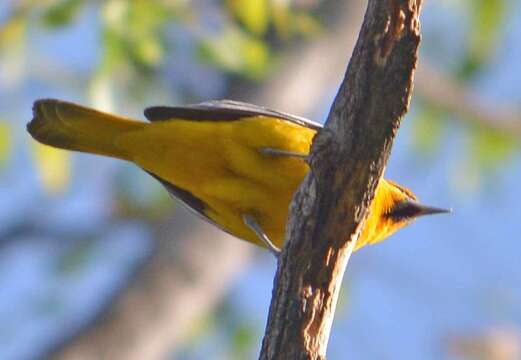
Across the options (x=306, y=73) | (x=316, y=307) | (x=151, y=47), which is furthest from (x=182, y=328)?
(x=316, y=307)

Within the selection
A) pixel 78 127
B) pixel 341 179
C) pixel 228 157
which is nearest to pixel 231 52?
pixel 78 127

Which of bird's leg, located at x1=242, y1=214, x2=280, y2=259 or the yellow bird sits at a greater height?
the yellow bird

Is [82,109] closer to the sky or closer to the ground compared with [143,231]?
closer to the ground

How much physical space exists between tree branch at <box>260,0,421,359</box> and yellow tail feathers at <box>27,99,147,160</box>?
4.26 feet

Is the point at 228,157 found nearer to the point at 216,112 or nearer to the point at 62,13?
the point at 216,112

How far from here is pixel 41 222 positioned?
11016mm

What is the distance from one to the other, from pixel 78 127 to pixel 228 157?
0.64 meters

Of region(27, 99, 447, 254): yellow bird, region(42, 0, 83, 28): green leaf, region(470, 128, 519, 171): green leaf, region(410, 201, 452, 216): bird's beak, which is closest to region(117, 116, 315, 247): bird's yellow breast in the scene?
region(27, 99, 447, 254): yellow bird

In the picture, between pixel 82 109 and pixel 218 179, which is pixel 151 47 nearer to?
pixel 82 109

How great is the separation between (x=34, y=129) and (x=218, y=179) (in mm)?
828

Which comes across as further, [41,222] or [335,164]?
[41,222]

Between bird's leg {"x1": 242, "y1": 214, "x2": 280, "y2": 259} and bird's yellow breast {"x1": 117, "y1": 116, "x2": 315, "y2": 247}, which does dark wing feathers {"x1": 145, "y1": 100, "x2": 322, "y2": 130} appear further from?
bird's leg {"x1": 242, "y1": 214, "x2": 280, "y2": 259}

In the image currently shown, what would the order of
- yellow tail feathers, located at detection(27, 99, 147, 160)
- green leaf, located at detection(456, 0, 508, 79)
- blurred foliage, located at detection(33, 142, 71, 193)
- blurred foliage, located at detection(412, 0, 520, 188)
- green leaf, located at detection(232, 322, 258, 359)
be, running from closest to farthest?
yellow tail feathers, located at detection(27, 99, 147, 160), blurred foliage, located at detection(33, 142, 71, 193), green leaf, located at detection(456, 0, 508, 79), blurred foliage, located at detection(412, 0, 520, 188), green leaf, located at detection(232, 322, 258, 359)

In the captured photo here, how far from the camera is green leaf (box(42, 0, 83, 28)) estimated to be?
17.6ft
